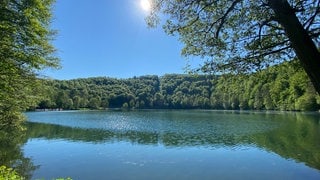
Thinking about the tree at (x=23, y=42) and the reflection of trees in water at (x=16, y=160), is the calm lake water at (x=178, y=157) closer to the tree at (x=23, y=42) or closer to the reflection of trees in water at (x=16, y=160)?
the reflection of trees in water at (x=16, y=160)

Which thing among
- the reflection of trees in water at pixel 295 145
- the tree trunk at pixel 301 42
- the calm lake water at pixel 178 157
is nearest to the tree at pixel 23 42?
the calm lake water at pixel 178 157

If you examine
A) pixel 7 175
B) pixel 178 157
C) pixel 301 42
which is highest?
pixel 301 42

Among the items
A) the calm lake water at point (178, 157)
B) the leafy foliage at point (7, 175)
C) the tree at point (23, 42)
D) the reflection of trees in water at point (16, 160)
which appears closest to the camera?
the leafy foliage at point (7, 175)

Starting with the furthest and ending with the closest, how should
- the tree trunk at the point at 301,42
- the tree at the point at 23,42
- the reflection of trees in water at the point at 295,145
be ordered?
the reflection of trees in water at the point at 295,145
the tree at the point at 23,42
the tree trunk at the point at 301,42

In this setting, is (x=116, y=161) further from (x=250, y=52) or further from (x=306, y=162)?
(x=250, y=52)

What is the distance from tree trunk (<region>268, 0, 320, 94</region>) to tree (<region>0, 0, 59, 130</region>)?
466 inches

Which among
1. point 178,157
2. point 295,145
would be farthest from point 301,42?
point 295,145

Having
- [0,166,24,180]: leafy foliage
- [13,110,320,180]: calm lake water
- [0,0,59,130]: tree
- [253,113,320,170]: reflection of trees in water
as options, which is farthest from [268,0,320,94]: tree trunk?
[253,113,320,170]: reflection of trees in water

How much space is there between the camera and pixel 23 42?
16.1 m

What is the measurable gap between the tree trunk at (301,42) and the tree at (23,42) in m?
11.8

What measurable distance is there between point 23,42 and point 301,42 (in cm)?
1384

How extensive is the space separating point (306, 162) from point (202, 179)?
1004 centimetres

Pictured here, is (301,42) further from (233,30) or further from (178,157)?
(178,157)

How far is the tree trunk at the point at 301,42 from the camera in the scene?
5328 mm
